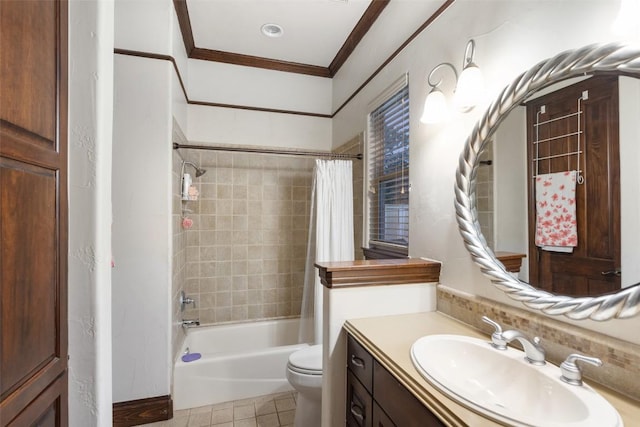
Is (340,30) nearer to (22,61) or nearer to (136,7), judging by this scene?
(136,7)

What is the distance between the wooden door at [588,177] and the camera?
30.5 inches

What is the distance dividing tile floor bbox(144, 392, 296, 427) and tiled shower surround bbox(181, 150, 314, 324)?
2.76ft

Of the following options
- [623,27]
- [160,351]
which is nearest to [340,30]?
[623,27]

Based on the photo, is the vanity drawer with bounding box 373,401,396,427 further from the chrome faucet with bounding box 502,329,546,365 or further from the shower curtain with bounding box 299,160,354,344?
the shower curtain with bounding box 299,160,354,344

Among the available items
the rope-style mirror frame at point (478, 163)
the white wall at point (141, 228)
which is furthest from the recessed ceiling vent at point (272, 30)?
the rope-style mirror frame at point (478, 163)

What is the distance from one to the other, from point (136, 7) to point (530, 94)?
227 centimetres

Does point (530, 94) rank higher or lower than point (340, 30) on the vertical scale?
lower

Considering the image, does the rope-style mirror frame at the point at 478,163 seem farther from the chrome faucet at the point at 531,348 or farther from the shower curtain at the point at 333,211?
the shower curtain at the point at 333,211

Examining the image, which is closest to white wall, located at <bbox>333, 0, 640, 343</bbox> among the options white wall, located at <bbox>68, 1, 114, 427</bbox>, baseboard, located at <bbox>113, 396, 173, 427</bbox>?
white wall, located at <bbox>68, 1, 114, 427</bbox>

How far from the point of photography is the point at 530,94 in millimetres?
990

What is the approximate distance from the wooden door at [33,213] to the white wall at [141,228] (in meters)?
1.04

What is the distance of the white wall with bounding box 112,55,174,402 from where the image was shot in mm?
1814

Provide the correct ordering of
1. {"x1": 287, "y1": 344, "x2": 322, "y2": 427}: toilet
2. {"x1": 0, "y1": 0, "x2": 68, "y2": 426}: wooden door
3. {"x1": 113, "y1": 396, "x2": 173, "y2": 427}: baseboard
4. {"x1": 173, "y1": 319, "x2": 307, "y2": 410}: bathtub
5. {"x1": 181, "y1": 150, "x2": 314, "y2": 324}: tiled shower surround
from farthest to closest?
{"x1": 181, "y1": 150, "x2": 314, "y2": 324}: tiled shower surround < {"x1": 173, "y1": 319, "x2": 307, "y2": 410}: bathtub < {"x1": 113, "y1": 396, "x2": 173, "y2": 427}: baseboard < {"x1": 287, "y1": 344, "x2": 322, "y2": 427}: toilet < {"x1": 0, "y1": 0, "x2": 68, "y2": 426}: wooden door

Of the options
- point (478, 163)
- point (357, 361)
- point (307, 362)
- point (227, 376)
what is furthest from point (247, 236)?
point (478, 163)
